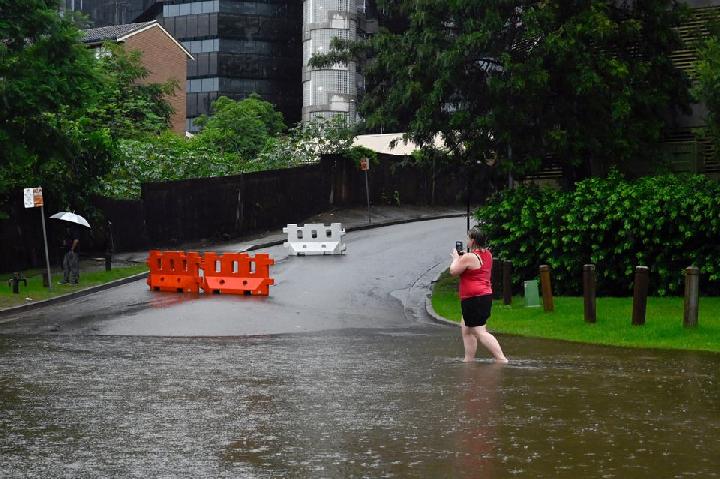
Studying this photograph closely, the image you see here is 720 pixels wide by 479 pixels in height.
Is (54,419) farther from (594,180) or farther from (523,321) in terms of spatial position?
(594,180)

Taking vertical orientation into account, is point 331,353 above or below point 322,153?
below

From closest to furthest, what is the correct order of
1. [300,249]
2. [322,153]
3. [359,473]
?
[359,473], [300,249], [322,153]

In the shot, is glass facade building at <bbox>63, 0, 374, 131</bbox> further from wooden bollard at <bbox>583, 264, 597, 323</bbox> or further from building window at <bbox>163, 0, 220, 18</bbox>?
wooden bollard at <bbox>583, 264, 597, 323</bbox>

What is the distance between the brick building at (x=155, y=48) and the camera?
76.4 meters

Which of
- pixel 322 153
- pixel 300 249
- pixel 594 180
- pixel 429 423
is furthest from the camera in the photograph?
pixel 322 153

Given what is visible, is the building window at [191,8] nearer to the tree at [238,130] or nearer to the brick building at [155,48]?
the brick building at [155,48]

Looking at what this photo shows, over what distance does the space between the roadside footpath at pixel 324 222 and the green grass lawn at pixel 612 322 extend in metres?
8.98

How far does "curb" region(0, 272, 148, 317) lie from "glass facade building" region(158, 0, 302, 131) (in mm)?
61530

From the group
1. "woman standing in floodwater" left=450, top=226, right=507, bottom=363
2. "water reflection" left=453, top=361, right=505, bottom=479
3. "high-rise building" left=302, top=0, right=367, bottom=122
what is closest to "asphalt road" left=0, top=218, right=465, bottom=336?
"woman standing in floodwater" left=450, top=226, right=507, bottom=363

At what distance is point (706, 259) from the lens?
2514cm

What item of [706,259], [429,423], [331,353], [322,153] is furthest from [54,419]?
[322,153]

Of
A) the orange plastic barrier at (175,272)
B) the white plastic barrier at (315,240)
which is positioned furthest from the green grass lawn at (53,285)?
the white plastic barrier at (315,240)

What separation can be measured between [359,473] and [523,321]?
14.6 m

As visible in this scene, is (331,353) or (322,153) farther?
(322,153)
